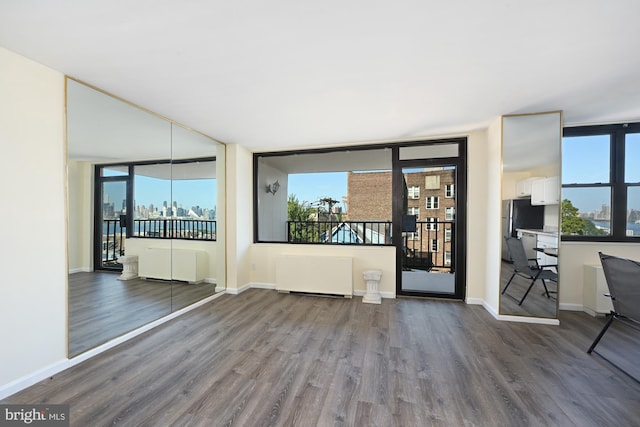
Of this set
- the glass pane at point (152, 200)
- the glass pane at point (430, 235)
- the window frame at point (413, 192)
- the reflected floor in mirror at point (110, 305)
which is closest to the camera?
the reflected floor in mirror at point (110, 305)

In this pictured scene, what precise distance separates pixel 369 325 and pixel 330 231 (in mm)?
1915

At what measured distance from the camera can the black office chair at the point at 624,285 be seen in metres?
1.90

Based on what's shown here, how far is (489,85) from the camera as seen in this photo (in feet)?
7.18

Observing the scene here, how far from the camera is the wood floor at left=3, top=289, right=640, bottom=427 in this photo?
5.04 feet

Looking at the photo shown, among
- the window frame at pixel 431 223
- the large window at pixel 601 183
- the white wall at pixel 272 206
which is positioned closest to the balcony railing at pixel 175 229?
the white wall at pixel 272 206

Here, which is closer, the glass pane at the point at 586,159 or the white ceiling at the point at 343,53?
the white ceiling at the point at 343,53

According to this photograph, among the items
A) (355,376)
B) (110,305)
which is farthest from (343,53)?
(110,305)

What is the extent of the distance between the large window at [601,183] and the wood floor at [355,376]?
1175mm

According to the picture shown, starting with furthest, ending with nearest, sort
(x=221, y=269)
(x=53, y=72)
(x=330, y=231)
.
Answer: (x=330, y=231) < (x=221, y=269) < (x=53, y=72)

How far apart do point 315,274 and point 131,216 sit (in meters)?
2.45

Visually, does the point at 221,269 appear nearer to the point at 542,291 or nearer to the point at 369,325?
the point at 369,325

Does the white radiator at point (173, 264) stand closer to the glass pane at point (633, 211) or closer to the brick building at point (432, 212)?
the brick building at point (432, 212)

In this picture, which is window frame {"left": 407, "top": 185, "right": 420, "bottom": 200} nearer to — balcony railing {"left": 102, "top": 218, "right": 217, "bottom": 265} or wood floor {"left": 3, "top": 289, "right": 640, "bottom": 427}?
wood floor {"left": 3, "top": 289, "right": 640, "bottom": 427}

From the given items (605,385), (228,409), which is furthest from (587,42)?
(228,409)
